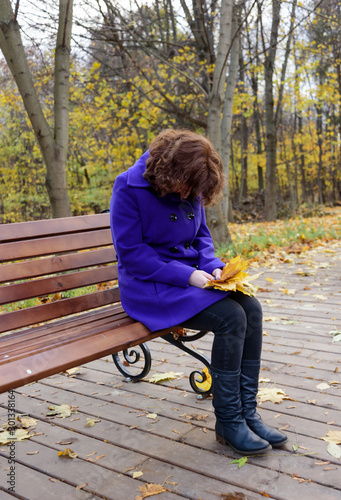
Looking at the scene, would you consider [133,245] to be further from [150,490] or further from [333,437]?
[333,437]

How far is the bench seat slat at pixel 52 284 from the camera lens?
2502 millimetres

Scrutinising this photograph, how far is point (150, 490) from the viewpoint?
6.33 feet

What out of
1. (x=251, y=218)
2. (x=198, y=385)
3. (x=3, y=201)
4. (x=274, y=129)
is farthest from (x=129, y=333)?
Answer: (x=3, y=201)

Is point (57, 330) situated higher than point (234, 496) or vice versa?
point (57, 330)

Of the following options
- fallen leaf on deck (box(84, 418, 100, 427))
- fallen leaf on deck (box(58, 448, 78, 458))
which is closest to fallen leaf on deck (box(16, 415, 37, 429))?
fallen leaf on deck (box(84, 418, 100, 427))

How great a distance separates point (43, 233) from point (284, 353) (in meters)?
1.80

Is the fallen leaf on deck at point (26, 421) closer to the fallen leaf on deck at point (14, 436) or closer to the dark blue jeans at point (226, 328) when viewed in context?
the fallen leaf on deck at point (14, 436)

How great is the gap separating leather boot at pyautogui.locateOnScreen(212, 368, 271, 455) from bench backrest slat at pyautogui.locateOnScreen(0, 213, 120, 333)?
3.15ft

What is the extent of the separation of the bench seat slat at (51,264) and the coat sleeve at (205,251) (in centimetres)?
62

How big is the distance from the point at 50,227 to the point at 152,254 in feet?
2.41

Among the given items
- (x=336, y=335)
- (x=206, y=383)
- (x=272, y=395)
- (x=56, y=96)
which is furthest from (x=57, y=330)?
(x=56, y=96)

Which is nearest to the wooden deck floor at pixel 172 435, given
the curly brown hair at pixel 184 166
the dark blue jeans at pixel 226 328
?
the dark blue jeans at pixel 226 328

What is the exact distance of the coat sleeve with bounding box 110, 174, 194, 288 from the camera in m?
2.35

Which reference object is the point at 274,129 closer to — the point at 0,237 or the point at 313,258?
the point at 313,258
